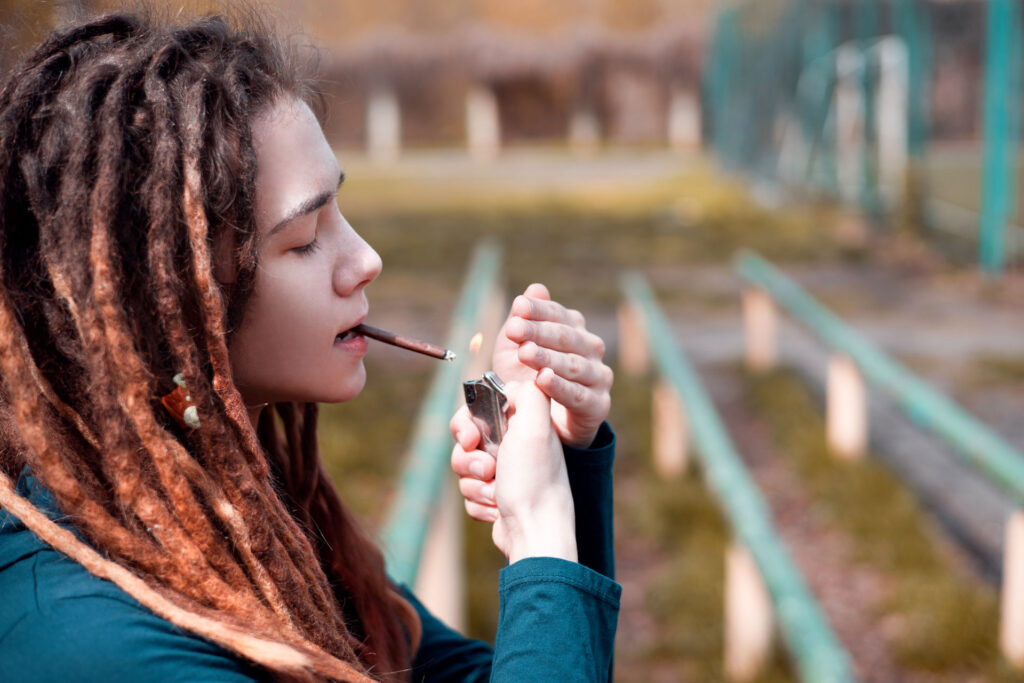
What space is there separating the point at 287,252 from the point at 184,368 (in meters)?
0.19

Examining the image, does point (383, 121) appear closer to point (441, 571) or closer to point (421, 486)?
point (441, 571)

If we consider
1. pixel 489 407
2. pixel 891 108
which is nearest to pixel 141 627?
pixel 489 407

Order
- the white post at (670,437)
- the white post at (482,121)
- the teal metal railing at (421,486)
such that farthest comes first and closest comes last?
the white post at (482,121), the white post at (670,437), the teal metal railing at (421,486)

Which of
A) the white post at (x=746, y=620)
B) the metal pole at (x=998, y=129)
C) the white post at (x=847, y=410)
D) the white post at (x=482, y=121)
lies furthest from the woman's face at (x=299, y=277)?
the white post at (x=482, y=121)

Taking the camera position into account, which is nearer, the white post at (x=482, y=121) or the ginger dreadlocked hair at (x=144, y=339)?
the ginger dreadlocked hair at (x=144, y=339)

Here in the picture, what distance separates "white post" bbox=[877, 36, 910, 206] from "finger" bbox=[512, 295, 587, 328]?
1034cm

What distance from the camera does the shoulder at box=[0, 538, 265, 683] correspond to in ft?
2.77

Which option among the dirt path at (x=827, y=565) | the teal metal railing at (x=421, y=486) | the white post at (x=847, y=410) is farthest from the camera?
the white post at (x=847, y=410)

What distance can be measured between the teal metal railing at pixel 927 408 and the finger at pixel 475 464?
7.59ft

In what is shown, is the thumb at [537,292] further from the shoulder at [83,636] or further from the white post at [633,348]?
the white post at [633,348]

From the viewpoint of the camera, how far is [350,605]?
1.29 metres

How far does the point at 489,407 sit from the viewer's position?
1.20 m

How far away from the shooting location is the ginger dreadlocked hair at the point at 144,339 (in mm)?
942

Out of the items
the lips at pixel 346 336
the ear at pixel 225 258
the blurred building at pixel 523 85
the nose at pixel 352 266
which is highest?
the ear at pixel 225 258
